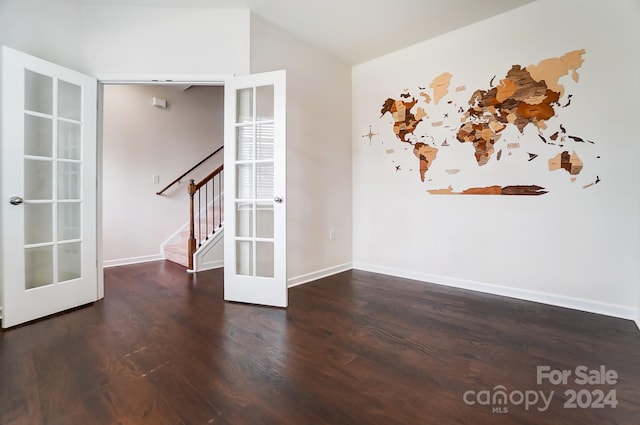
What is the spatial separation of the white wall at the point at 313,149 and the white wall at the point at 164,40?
0.65 ft

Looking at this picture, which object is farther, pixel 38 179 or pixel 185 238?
pixel 185 238

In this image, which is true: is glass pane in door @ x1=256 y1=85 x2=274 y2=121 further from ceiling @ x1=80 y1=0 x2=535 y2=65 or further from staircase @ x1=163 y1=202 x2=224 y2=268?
staircase @ x1=163 y1=202 x2=224 y2=268

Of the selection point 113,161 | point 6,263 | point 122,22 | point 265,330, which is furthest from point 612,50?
point 113,161

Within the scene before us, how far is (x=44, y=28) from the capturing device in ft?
7.70

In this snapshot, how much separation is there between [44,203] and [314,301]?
2403 mm

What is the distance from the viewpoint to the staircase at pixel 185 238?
13.3ft

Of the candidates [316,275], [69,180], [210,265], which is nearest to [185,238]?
[210,265]

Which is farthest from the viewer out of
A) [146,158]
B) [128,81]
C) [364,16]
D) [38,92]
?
[146,158]

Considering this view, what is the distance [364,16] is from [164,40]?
75.3 inches

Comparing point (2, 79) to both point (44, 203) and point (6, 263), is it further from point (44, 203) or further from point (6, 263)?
point (6, 263)

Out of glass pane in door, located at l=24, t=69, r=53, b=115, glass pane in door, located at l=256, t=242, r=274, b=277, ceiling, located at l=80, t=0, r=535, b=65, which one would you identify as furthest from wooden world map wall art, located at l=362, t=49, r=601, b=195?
glass pane in door, located at l=24, t=69, r=53, b=115

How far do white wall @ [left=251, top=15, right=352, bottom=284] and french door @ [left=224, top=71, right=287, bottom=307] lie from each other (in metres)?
0.37

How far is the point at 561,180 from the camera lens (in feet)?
8.05

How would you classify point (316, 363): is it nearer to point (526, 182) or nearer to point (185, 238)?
point (526, 182)
